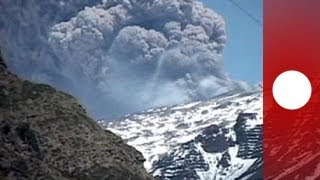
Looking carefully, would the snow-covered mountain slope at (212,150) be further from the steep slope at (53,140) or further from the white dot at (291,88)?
the white dot at (291,88)

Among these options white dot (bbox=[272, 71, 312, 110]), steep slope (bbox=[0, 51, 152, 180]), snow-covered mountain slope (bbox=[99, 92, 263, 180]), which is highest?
snow-covered mountain slope (bbox=[99, 92, 263, 180])

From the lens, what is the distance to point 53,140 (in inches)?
1261

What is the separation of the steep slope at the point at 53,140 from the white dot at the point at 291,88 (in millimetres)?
12718

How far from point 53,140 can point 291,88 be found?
20872 mm

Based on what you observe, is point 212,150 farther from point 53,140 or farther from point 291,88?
Answer: point 291,88

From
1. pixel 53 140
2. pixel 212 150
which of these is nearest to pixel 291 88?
pixel 53 140

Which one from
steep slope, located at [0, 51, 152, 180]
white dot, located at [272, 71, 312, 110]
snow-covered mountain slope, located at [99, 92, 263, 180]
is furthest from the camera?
snow-covered mountain slope, located at [99, 92, 263, 180]

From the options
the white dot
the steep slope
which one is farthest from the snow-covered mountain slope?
the white dot

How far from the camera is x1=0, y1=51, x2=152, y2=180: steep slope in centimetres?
2606

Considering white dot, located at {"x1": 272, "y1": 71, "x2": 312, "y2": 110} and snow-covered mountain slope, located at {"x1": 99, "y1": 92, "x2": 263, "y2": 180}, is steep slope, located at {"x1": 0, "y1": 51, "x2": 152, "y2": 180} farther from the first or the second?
snow-covered mountain slope, located at {"x1": 99, "y1": 92, "x2": 263, "y2": 180}

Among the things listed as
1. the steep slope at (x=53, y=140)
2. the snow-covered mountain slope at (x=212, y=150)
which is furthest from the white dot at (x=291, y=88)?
the snow-covered mountain slope at (x=212, y=150)

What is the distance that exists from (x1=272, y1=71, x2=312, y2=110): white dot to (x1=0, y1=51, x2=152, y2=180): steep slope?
1272cm

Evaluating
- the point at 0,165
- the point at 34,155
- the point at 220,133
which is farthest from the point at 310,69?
the point at 220,133

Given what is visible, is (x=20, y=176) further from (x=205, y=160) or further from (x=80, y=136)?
(x=205, y=160)
